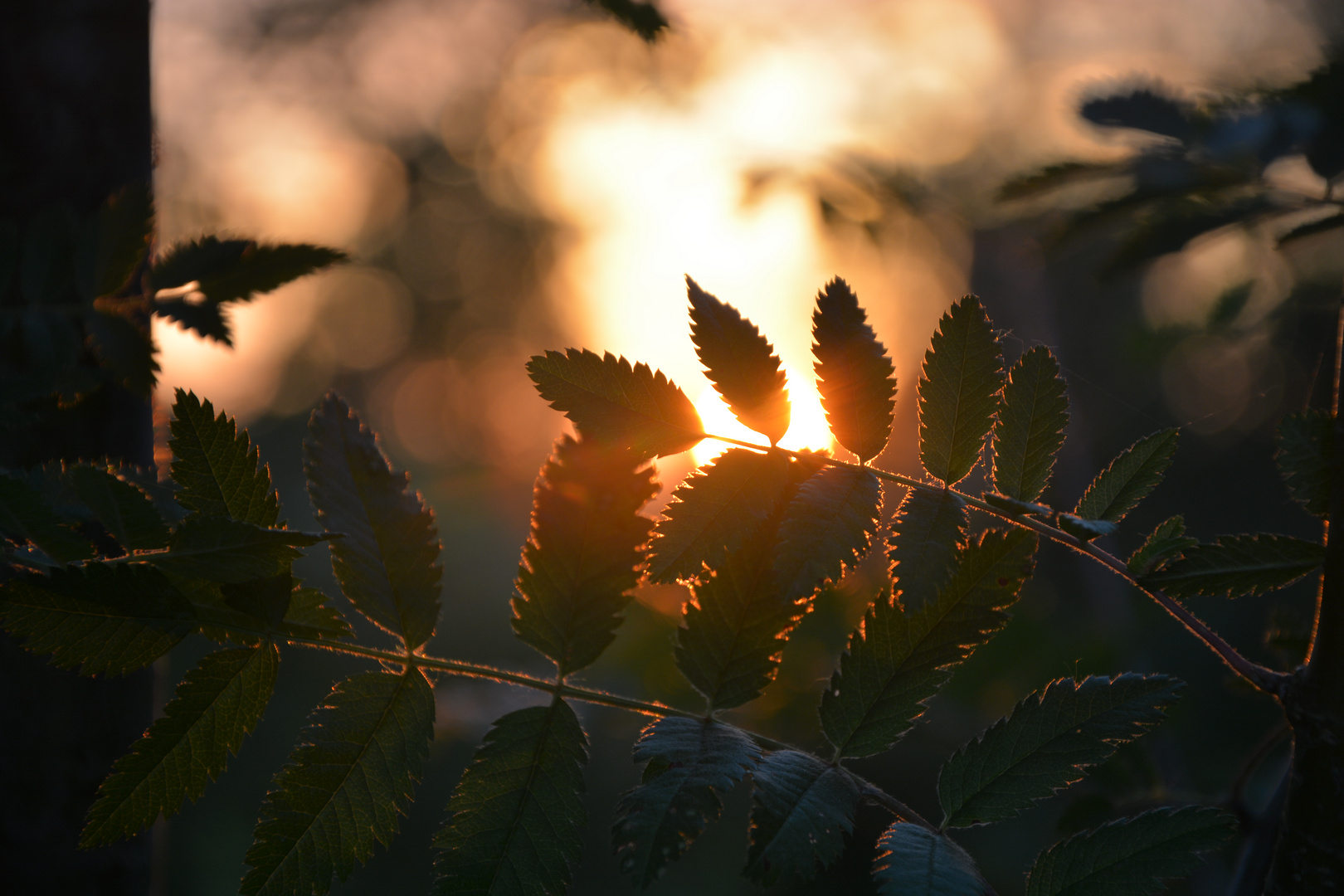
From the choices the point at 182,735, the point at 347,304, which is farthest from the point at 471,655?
the point at 347,304

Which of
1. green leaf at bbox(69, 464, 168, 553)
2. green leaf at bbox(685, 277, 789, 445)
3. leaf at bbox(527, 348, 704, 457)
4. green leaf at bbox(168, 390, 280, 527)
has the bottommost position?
green leaf at bbox(69, 464, 168, 553)

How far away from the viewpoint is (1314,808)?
0.49 m

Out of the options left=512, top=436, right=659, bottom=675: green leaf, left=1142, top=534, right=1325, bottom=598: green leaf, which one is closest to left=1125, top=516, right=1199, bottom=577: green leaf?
left=1142, top=534, right=1325, bottom=598: green leaf

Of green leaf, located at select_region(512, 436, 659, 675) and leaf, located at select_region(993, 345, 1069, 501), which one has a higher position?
leaf, located at select_region(993, 345, 1069, 501)

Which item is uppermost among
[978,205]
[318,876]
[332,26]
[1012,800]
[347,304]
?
[332,26]

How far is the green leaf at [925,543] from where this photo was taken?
0.50 m

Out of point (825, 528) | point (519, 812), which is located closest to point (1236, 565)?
point (825, 528)

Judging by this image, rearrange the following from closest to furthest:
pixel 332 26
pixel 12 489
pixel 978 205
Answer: pixel 12 489 → pixel 978 205 → pixel 332 26

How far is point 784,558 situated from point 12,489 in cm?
49

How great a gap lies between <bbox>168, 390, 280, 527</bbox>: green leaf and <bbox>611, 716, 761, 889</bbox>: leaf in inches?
12.7

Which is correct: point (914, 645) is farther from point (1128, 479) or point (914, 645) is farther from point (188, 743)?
point (188, 743)

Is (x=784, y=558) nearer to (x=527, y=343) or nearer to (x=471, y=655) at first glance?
(x=471, y=655)

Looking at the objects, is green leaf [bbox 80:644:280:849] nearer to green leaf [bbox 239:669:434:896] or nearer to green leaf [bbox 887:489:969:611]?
green leaf [bbox 239:669:434:896]

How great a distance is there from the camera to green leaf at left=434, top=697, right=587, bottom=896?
0.51m
